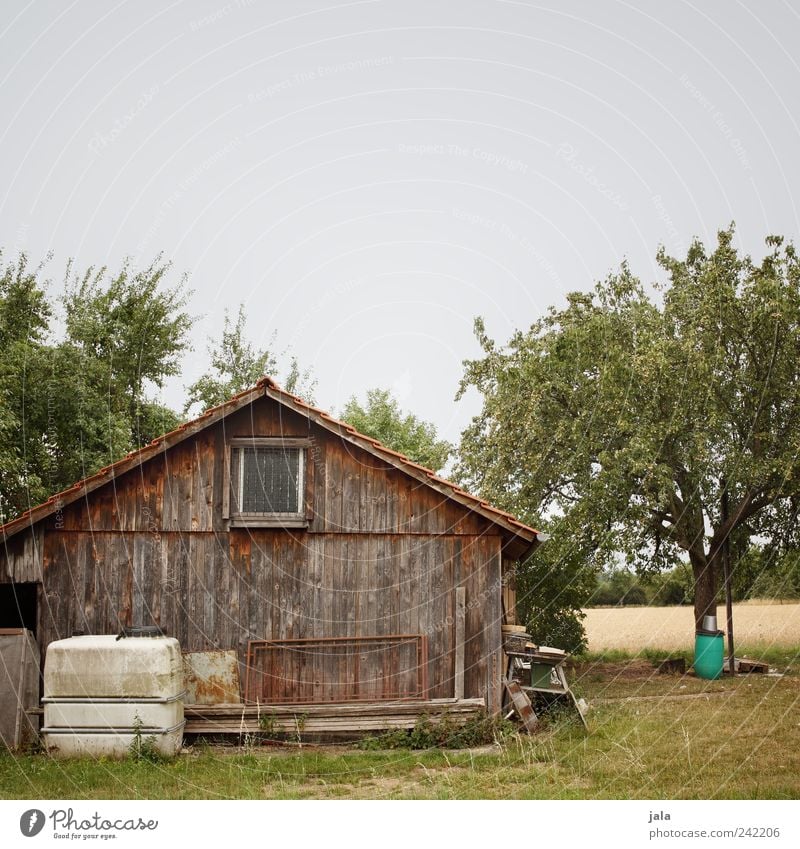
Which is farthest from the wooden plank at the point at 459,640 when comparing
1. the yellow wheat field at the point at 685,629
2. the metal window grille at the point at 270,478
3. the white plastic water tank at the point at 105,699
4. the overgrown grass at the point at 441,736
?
the yellow wheat field at the point at 685,629

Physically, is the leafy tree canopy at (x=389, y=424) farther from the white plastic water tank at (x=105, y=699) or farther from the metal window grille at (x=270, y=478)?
the white plastic water tank at (x=105, y=699)

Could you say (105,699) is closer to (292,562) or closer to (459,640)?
(292,562)

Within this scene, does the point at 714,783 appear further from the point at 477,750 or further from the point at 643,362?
the point at 643,362

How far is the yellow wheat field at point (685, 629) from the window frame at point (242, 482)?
14.1 m

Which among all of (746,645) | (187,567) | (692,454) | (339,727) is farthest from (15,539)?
(746,645)

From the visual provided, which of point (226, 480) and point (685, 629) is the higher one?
point (226, 480)

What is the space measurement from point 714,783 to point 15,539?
29.7 ft

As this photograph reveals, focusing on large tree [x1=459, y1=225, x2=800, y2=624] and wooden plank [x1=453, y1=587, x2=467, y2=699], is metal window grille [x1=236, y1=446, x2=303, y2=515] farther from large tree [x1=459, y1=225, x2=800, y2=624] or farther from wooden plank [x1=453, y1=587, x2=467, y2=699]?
large tree [x1=459, y1=225, x2=800, y2=624]

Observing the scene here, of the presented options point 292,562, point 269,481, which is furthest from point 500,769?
point 269,481

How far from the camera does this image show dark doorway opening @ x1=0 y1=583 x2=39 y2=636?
12.7 metres

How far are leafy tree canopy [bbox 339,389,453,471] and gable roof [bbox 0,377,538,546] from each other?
2074cm

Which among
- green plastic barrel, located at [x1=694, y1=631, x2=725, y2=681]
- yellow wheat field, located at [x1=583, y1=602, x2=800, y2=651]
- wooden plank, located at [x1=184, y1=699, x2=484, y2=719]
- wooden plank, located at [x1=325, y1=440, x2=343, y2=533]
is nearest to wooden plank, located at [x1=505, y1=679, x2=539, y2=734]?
wooden plank, located at [x1=184, y1=699, x2=484, y2=719]

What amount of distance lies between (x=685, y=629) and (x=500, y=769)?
1784 centimetres

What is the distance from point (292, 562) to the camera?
39.7 ft
